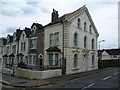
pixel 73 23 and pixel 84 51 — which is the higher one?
pixel 73 23

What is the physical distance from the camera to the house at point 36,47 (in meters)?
24.2

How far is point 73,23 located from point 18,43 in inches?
632

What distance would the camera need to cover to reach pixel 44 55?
76.1ft

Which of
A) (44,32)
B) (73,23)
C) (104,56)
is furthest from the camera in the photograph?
(104,56)

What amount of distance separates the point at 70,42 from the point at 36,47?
7456mm

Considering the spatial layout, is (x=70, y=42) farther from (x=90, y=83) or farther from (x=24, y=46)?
(x=24, y=46)

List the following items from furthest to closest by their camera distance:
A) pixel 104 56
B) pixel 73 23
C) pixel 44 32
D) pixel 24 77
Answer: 1. pixel 104 56
2. pixel 44 32
3. pixel 73 23
4. pixel 24 77

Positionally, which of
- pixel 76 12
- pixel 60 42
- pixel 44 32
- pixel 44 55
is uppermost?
pixel 76 12

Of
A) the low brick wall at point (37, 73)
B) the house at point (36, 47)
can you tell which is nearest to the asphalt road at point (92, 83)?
the low brick wall at point (37, 73)

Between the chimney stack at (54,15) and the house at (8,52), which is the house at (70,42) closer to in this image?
the chimney stack at (54,15)

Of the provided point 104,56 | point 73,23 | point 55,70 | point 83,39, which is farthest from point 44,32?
point 104,56

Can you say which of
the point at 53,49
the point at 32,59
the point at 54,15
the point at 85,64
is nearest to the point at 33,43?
the point at 32,59

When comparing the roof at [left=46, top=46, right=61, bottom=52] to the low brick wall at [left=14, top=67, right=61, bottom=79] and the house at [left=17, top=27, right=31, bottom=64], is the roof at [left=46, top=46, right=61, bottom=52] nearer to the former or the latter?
the low brick wall at [left=14, top=67, right=61, bottom=79]

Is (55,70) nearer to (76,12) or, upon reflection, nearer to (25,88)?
(25,88)
